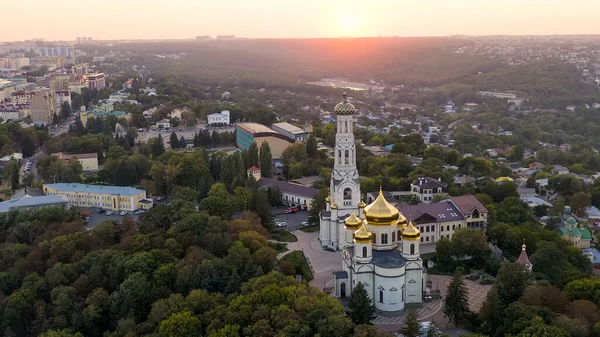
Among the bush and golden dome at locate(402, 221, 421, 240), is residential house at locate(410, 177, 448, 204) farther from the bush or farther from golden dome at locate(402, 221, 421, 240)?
golden dome at locate(402, 221, 421, 240)

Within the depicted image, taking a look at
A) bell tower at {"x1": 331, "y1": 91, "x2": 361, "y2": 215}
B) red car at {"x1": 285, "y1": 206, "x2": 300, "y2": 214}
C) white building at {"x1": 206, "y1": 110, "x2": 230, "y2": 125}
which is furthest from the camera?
A: white building at {"x1": 206, "y1": 110, "x2": 230, "y2": 125}

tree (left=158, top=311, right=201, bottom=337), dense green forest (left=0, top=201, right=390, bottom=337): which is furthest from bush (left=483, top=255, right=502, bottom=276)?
tree (left=158, top=311, right=201, bottom=337)

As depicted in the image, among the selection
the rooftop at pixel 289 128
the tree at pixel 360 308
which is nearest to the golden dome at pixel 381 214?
the tree at pixel 360 308

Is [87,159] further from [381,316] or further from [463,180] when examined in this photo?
[381,316]

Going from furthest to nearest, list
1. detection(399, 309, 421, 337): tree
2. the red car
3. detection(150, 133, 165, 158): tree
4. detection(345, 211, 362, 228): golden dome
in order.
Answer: detection(150, 133, 165, 158): tree < the red car < detection(345, 211, 362, 228): golden dome < detection(399, 309, 421, 337): tree

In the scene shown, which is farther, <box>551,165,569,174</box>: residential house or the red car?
<box>551,165,569,174</box>: residential house

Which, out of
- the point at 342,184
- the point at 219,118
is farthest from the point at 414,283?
the point at 219,118
